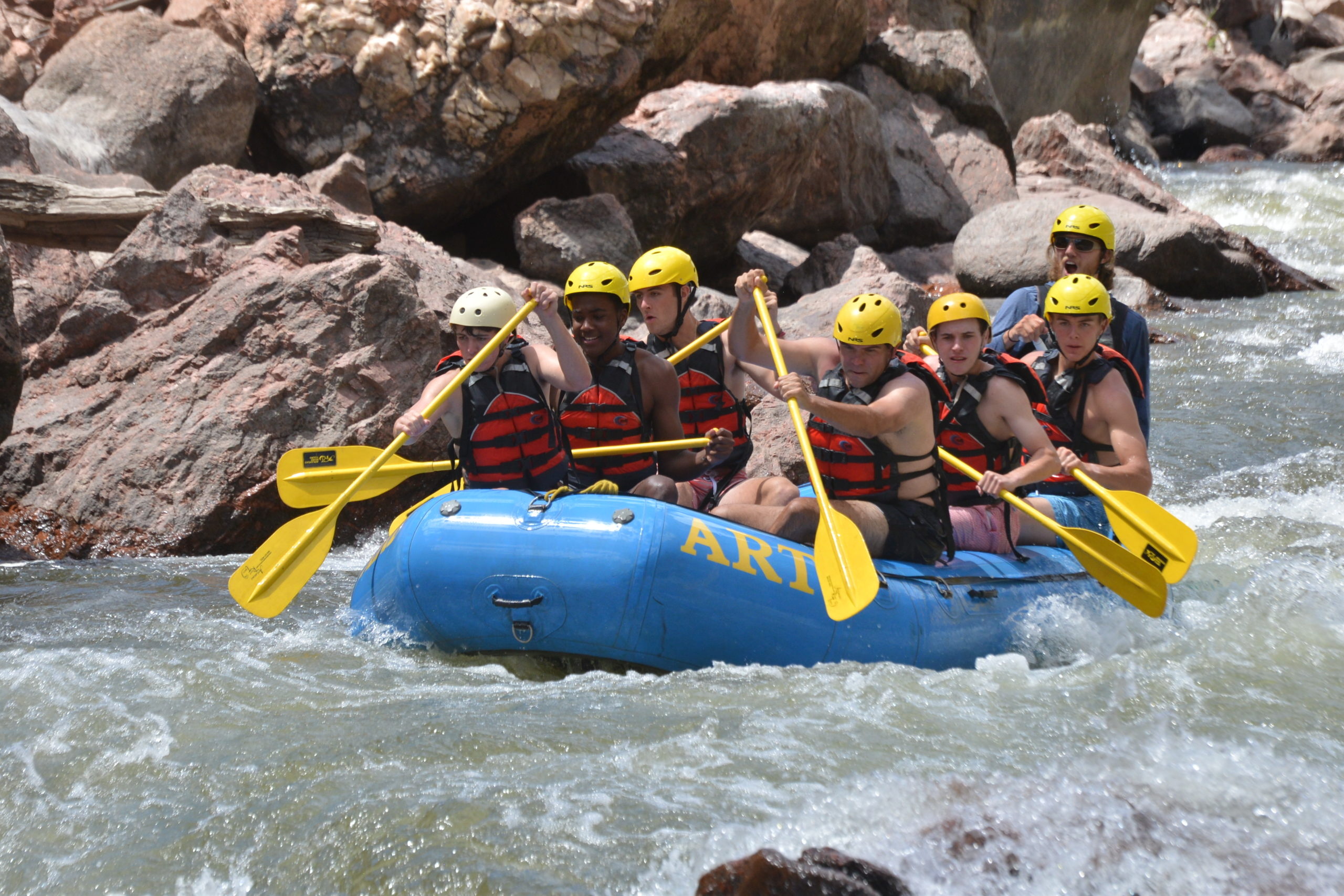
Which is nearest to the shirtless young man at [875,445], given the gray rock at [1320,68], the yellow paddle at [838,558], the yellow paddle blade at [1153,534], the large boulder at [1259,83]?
the yellow paddle at [838,558]

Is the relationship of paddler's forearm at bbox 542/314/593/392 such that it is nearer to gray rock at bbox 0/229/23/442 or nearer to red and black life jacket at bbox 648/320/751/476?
red and black life jacket at bbox 648/320/751/476

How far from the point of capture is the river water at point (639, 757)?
2.80 meters

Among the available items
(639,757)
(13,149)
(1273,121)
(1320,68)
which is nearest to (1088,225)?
(639,757)

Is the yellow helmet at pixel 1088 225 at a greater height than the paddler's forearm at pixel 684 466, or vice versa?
the yellow helmet at pixel 1088 225

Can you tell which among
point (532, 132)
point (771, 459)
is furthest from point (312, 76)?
point (771, 459)

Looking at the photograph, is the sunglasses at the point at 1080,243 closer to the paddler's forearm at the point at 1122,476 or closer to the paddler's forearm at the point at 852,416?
the paddler's forearm at the point at 1122,476

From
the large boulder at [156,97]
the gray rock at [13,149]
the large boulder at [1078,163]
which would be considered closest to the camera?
the gray rock at [13,149]

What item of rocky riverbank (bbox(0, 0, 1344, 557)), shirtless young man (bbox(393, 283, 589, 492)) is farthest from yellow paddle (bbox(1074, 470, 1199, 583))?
rocky riverbank (bbox(0, 0, 1344, 557))

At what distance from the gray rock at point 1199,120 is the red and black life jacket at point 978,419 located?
20571 millimetres

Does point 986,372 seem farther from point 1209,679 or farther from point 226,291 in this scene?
point 226,291

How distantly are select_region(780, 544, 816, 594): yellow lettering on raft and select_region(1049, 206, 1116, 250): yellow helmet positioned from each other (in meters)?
2.13

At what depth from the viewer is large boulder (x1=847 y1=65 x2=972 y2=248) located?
44.8ft

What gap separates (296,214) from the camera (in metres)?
7.11

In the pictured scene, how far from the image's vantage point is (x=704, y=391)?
5109mm
